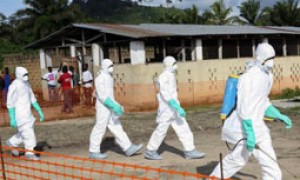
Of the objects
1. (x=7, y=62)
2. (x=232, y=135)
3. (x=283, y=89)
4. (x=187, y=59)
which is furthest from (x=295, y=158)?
(x=7, y=62)

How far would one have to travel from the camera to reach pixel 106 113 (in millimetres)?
7836

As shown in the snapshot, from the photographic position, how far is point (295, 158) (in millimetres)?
7426

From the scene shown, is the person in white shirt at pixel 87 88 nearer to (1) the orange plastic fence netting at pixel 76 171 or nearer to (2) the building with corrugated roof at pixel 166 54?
(2) the building with corrugated roof at pixel 166 54

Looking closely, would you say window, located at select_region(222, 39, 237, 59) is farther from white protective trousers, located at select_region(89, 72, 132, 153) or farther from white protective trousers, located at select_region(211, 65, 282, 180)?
white protective trousers, located at select_region(211, 65, 282, 180)

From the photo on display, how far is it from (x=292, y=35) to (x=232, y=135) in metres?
16.6

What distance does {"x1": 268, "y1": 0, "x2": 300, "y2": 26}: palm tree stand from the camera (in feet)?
135

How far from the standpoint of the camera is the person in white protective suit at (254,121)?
4.74 metres

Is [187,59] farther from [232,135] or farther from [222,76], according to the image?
[232,135]

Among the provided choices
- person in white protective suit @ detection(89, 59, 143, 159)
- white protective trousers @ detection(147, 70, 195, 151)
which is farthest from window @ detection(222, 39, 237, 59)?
white protective trousers @ detection(147, 70, 195, 151)

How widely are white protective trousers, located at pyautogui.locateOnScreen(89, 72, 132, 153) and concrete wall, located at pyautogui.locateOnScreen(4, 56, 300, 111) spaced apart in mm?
7806

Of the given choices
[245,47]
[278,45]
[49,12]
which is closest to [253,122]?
[245,47]

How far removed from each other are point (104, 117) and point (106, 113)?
0.24ft

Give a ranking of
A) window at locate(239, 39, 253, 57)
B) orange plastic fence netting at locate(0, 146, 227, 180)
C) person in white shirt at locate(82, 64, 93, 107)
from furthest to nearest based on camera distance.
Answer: window at locate(239, 39, 253, 57), person in white shirt at locate(82, 64, 93, 107), orange plastic fence netting at locate(0, 146, 227, 180)

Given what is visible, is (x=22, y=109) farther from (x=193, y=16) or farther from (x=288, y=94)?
(x=193, y=16)
